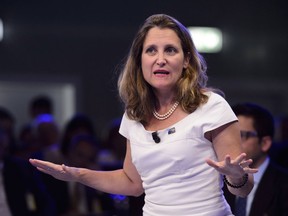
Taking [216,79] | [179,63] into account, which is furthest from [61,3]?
[179,63]

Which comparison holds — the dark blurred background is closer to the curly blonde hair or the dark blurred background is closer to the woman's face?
the curly blonde hair

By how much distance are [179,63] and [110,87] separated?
6.28m

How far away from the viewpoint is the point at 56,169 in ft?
9.25

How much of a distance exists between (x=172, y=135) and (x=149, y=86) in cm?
34

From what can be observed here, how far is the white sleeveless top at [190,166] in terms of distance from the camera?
260 cm

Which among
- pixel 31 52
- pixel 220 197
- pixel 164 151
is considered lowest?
pixel 31 52

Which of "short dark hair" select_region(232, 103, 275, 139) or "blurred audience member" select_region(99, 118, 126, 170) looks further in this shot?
"blurred audience member" select_region(99, 118, 126, 170)

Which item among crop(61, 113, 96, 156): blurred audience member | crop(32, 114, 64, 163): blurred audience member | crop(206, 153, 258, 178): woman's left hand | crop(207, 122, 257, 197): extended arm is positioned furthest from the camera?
crop(32, 114, 64, 163): blurred audience member

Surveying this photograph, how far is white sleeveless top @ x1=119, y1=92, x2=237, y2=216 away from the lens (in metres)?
2.60

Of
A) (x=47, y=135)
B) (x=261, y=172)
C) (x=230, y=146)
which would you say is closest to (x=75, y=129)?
(x=47, y=135)

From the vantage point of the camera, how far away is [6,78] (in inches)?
339

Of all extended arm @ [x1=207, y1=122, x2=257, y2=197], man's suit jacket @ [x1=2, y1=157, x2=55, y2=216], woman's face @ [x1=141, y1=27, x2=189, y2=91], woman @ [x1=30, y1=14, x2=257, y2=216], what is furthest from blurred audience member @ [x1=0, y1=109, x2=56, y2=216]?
extended arm @ [x1=207, y1=122, x2=257, y2=197]

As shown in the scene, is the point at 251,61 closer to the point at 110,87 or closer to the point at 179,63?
the point at 110,87

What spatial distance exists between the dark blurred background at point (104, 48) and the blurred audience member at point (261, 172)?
4541 millimetres
